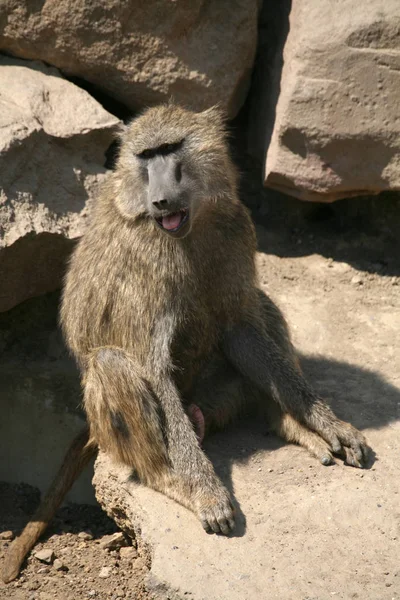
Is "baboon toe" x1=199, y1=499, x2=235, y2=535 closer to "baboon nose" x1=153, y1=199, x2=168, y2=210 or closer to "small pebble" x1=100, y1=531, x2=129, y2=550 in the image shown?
"small pebble" x1=100, y1=531, x2=129, y2=550

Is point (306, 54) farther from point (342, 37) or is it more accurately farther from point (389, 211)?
point (389, 211)

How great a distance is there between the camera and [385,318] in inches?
238

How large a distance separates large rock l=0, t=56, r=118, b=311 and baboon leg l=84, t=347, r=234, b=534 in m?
1.17

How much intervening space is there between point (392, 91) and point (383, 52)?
0.85 feet

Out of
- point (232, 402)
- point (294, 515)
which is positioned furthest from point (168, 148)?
point (294, 515)

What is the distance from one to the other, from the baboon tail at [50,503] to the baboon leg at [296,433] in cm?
106

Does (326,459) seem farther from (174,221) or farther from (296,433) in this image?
(174,221)

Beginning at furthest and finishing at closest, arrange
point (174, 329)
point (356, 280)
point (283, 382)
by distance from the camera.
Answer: point (356, 280) < point (283, 382) < point (174, 329)

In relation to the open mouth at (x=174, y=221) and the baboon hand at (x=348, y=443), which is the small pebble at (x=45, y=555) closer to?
the baboon hand at (x=348, y=443)

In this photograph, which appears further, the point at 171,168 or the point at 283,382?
the point at 283,382

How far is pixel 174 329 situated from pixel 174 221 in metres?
0.60

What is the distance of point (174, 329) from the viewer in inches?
181

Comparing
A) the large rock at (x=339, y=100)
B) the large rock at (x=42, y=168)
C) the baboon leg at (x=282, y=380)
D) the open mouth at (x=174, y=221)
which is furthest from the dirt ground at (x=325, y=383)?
the large rock at (x=42, y=168)

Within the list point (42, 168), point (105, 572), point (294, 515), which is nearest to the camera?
point (294, 515)
